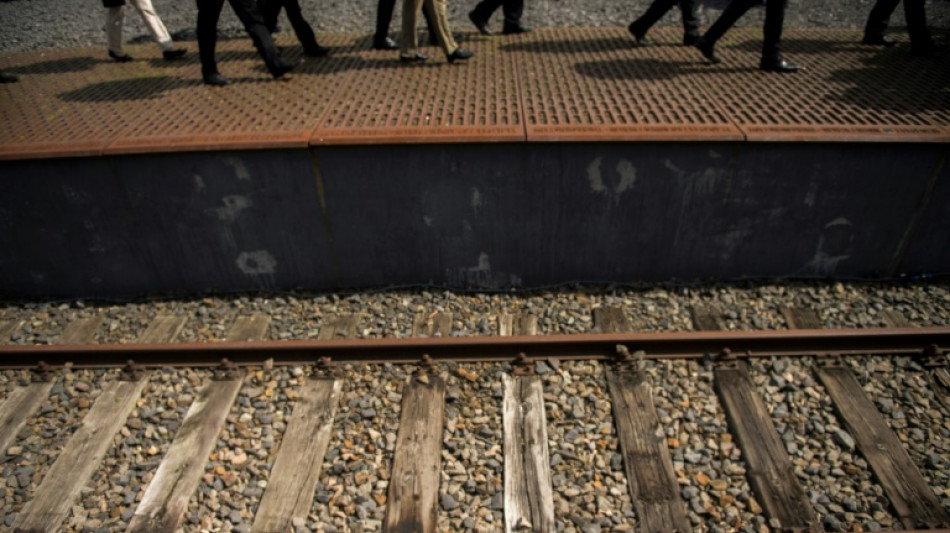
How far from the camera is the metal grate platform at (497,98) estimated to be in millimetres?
4422

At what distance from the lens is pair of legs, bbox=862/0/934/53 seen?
5.70m

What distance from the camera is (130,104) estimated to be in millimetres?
5355

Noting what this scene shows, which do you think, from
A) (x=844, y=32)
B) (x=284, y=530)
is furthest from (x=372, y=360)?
(x=844, y=32)

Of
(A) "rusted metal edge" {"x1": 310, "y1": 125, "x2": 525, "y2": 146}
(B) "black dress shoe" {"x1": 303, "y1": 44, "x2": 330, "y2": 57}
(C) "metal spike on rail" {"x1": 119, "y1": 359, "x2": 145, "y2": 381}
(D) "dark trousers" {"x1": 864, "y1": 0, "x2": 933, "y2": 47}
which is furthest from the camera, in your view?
(B) "black dress shoe" {"x1": 303, "y1": 44, "x2": 330, "y2": 57}

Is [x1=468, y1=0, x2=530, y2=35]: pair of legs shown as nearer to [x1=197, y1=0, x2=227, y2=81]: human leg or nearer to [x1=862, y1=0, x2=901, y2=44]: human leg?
[x1=197, y1=0, x2=227, y2=81]: human leg

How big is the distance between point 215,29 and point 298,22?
0.91 m

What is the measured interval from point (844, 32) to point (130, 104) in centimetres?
729

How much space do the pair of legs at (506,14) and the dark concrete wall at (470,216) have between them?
311cm

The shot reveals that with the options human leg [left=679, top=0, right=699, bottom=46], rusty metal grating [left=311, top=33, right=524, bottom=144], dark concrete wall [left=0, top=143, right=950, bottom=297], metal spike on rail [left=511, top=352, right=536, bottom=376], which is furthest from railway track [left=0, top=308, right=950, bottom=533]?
human leg [left=679, top=0, right=699, bottom=46]

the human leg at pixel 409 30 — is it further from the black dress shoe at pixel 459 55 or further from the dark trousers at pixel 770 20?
the dark trousers at pixel 770 20

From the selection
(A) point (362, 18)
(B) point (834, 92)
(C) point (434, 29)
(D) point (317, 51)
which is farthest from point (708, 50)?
(A) point (362, 18)

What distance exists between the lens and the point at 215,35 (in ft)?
18.2

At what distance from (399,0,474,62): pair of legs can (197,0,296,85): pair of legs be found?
115 cm

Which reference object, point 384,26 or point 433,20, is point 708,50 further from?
point 384,26
